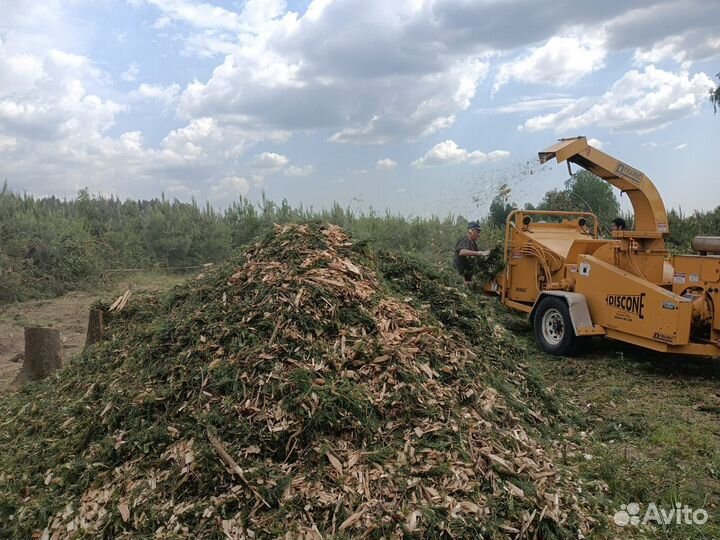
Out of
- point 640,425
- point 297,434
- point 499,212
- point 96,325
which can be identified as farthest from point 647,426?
point 499,212

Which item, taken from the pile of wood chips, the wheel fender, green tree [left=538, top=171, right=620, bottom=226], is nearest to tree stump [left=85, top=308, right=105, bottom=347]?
the pile of wood chips

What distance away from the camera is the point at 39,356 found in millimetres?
6230

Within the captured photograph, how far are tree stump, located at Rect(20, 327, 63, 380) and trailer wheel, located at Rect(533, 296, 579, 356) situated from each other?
550 cm

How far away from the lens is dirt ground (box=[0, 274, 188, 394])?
748cm

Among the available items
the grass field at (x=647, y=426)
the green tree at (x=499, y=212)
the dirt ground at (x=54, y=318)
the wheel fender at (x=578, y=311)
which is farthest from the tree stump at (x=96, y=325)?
the green tree at (x=499, y=212)

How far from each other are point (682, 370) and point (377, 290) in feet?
12.5

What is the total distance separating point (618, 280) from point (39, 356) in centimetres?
622

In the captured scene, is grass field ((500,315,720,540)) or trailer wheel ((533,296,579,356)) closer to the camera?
grass field ((500,315,720,540))

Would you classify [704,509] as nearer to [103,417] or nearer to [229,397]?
[229,397]

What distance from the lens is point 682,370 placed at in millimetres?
6234

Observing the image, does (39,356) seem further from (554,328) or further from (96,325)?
(554,328)

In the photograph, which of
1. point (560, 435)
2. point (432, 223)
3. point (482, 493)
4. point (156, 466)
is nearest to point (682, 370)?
point (560, 435)

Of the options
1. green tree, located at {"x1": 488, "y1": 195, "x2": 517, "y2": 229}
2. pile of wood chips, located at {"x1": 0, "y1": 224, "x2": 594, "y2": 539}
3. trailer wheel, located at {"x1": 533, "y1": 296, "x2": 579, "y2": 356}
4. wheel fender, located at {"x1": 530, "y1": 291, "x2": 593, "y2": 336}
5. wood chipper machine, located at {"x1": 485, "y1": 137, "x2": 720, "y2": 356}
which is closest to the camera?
pile of wood chips, located at {"x1": 0, "y1": 224, "x2": 594, "y2": 539}

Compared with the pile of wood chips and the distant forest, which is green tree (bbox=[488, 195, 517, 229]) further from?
the pile of wood chips
